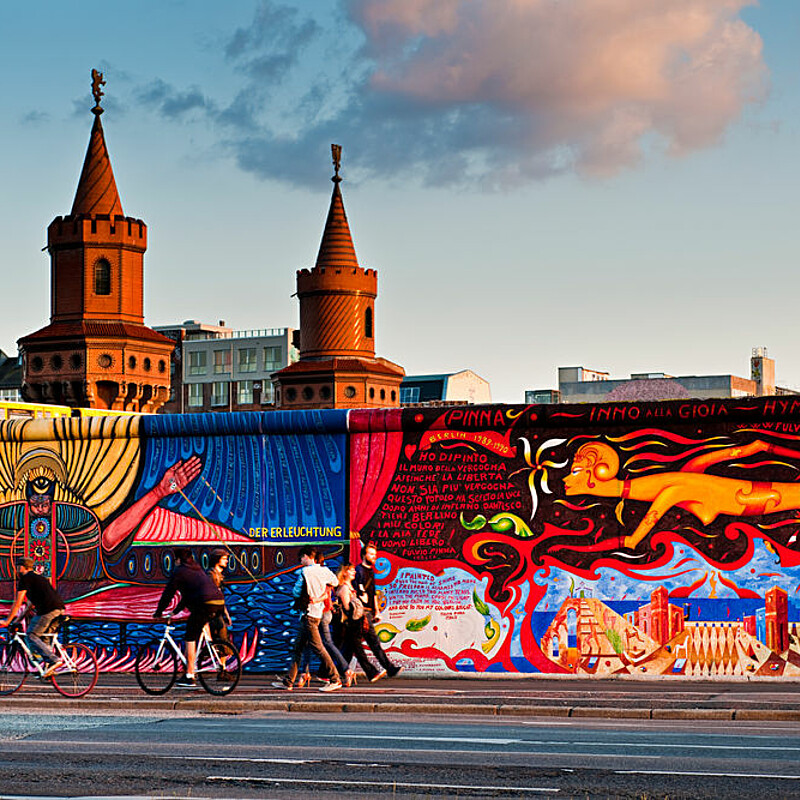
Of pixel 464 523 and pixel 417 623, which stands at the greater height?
pixel 464 523

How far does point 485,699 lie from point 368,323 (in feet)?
373

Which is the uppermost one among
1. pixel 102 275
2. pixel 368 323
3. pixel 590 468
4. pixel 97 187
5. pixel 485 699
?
pixel 97 187

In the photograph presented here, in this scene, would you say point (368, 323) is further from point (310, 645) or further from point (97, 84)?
point (310, 645)

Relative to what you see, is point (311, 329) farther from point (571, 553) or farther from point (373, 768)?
point (373, 768)

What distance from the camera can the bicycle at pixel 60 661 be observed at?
19.3 metres

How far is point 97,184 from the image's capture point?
359 feet

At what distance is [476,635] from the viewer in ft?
67.2

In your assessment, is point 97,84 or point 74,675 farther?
point 97,84

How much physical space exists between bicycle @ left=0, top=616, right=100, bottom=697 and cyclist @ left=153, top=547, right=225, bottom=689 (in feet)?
3.85

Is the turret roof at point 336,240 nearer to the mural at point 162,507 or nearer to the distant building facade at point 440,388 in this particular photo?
the distant building facade at point 440,388

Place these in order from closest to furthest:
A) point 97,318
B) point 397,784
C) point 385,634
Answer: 1. point 397,784
2. point 385,634
3. point 97,318

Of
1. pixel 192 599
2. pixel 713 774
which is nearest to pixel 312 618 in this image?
pixel 192 599

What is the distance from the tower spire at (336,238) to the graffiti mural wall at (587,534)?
360ft

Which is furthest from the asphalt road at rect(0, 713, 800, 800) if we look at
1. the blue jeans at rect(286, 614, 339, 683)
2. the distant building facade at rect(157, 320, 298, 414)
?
the distant building facade at rect(157, 320, 298, 414)
